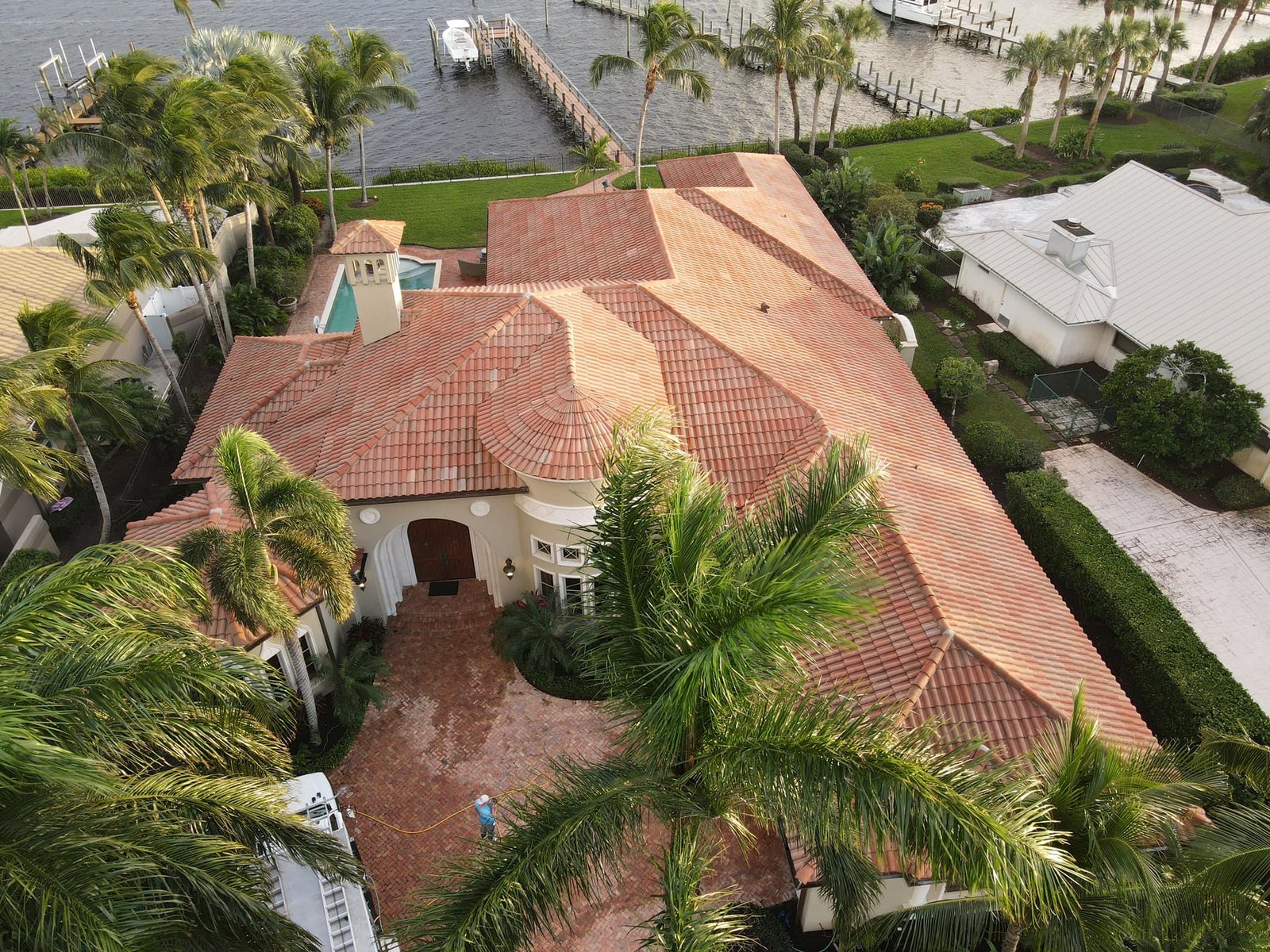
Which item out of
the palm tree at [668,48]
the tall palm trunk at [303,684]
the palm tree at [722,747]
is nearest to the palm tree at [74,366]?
the tall palm trunk at [303,684]

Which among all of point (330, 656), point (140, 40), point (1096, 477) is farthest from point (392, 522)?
point (140, 40)

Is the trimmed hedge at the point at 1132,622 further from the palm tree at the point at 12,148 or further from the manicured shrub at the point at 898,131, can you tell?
the palm tree at the point at 12,148

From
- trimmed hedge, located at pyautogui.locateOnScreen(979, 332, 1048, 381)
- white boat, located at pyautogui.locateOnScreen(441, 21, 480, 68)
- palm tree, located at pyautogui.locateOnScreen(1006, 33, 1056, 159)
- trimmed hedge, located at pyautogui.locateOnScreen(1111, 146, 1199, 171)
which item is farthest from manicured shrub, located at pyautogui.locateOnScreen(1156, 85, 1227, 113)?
white boat, located at pyautogui.locateOnScreen(441, 21, 480, 68)

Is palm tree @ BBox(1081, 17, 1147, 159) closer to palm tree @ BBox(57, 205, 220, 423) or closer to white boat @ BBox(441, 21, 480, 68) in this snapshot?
white boat @ BBox(441, 21, 480, 68)

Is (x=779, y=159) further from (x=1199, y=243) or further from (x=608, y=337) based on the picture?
(x=608, y=337)

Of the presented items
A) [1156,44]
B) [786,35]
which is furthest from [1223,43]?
[786,35]
